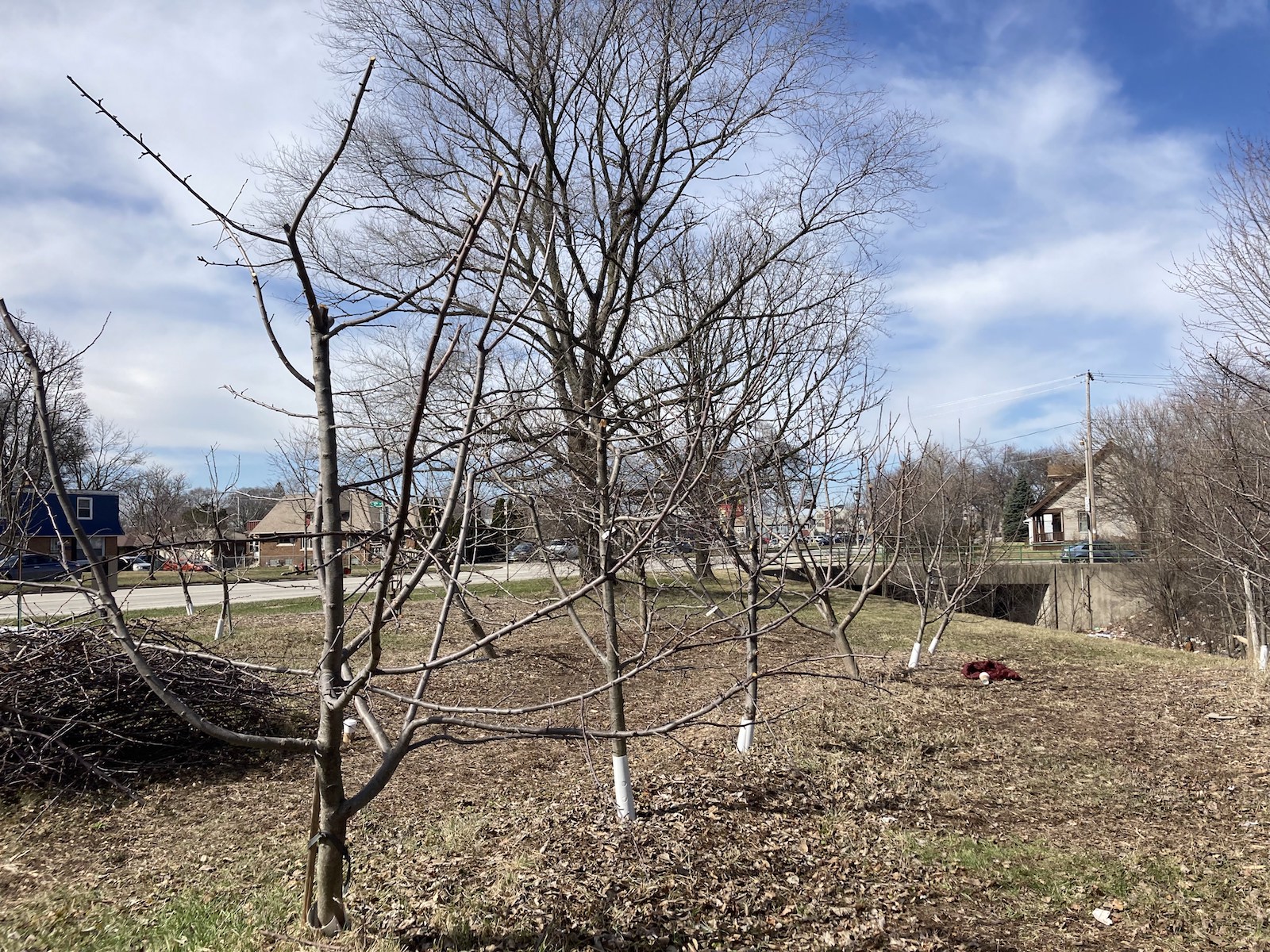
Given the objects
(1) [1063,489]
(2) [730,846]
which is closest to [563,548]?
(2) [730,846]

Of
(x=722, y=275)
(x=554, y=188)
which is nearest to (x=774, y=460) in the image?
(x=722, y=275)

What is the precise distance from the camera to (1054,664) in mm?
11453

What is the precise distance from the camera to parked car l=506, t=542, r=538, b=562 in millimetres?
5145

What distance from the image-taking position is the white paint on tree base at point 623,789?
15.8 feet

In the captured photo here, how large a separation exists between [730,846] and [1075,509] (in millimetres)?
42755

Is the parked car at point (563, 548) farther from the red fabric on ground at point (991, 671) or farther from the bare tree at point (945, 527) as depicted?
the red fabric on ground at point (991, 671)

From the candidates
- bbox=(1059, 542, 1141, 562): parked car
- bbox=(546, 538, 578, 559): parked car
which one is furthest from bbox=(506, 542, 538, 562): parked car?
bbox=(1059, 542, 1141, 562): parked car

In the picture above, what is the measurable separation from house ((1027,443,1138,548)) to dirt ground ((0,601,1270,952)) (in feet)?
64.9

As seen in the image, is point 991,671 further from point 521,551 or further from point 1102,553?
point 1102,553

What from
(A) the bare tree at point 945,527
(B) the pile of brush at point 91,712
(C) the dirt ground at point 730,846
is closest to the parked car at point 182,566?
(C) the dirt ground at point 730,846

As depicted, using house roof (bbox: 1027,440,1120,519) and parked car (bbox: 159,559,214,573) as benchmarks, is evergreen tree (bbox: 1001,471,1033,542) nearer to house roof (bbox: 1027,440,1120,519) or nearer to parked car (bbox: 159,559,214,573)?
house roof (bbox: 1027,440,1120,519)

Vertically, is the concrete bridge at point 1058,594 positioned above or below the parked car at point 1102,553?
below

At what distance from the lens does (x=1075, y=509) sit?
41562 millimetres

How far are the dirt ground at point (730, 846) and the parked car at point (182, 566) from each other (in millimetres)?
1328
